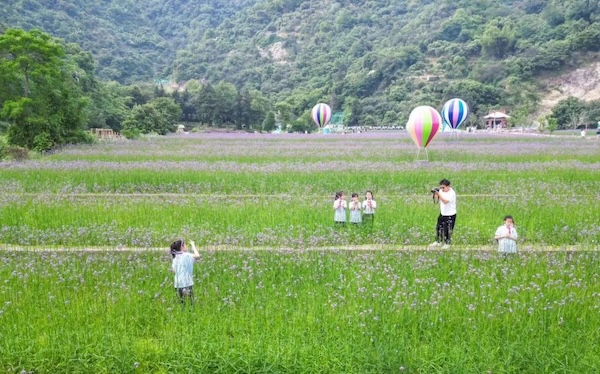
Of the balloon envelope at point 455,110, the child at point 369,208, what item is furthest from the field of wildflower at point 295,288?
the balloon envelope at point 455,110

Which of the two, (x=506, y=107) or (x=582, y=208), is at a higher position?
(x=506, y=107)

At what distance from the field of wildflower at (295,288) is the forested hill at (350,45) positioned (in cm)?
7513

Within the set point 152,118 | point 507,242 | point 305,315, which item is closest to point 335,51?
point 152,118

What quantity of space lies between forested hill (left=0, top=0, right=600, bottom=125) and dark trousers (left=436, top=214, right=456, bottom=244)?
75.7m

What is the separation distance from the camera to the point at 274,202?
49.0 ft

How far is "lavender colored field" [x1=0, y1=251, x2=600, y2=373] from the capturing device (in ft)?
19.1

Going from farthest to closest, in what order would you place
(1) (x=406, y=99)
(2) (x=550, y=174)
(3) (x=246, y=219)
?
(1) (x=406, y=99)
(2) (x=550, y=174)
(3) (x=246, y=219)

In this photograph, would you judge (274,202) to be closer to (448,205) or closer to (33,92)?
(448,205)

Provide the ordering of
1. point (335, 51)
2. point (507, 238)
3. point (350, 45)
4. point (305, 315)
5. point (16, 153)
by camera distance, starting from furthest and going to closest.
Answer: point (350, 45)
point (335, 51)
point (16, 153)
point (507, 238)
point (305, 315)

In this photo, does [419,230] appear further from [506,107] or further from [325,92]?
[325,92]

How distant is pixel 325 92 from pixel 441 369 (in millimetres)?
116580

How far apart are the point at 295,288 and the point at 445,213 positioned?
4062 mm

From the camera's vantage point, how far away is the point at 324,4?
585 ft

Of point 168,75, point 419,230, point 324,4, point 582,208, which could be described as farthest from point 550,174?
point 324,4
